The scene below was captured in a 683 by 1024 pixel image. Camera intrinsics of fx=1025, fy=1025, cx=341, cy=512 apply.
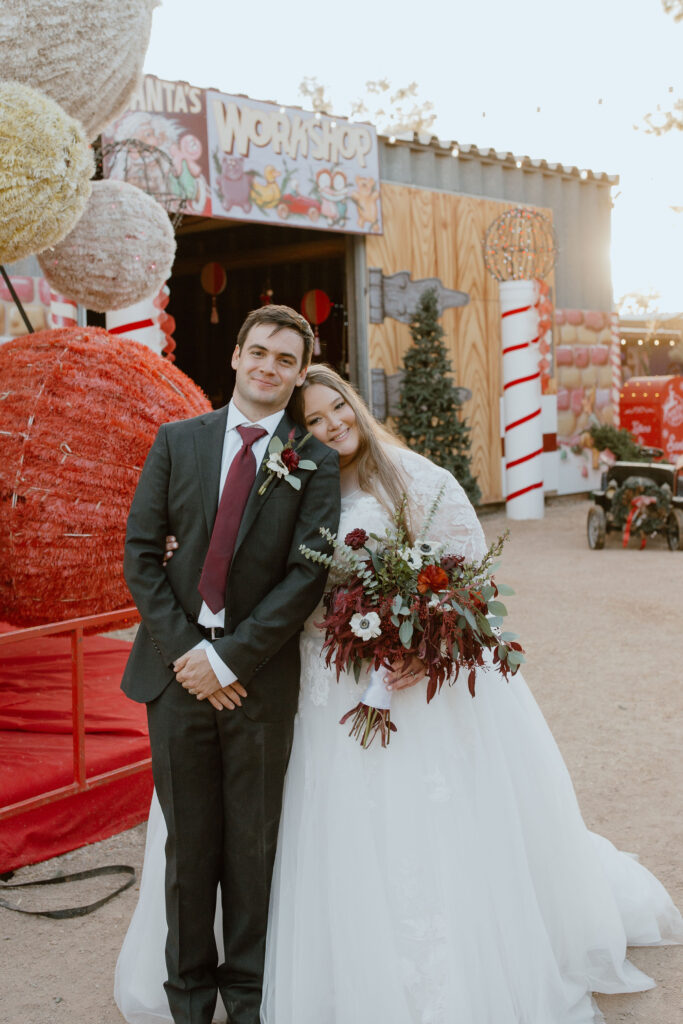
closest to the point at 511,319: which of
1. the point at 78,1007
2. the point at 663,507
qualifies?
the point at 663,507

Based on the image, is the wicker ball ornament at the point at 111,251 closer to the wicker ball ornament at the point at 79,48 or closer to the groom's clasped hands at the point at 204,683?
the wicker ball ornament at the point at 79,48

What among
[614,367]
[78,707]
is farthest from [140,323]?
[614,367]

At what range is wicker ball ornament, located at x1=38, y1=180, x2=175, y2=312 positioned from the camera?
11.2 feet

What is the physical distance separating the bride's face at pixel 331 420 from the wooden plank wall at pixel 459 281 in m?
7.77

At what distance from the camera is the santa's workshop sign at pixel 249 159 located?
26.1 feet

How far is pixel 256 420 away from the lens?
2.36 meters

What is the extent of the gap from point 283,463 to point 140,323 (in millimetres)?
5404

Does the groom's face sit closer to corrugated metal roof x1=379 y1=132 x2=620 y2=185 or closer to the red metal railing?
the red metal railing

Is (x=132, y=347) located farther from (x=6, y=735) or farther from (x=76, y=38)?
(x=6, y=735)

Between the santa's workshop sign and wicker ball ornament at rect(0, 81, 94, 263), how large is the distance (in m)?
4.62

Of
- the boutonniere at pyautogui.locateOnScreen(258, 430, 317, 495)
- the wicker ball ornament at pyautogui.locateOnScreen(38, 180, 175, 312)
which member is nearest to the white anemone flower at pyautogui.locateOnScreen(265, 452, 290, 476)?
the boutonniere at pyautogui.locateOnScreen(258, 430, 317, 495)

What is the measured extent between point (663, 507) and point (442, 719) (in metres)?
7.28

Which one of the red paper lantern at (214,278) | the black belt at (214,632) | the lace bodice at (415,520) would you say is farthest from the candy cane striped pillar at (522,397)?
the black belt at (214,632)

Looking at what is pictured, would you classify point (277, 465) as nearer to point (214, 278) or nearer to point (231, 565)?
point (231, 565)
